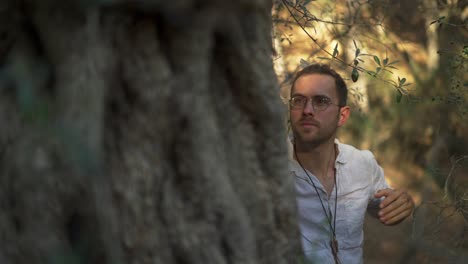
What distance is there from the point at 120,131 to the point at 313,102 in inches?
91.5

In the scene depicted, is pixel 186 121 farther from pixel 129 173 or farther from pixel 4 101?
pixel 4 101

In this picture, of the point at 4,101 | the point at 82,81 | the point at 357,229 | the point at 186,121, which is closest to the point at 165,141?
the point at 186,121

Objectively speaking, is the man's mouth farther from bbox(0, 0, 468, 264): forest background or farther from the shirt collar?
bbox(0, 0, 468, 264): forest background

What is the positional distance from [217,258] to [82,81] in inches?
23.8

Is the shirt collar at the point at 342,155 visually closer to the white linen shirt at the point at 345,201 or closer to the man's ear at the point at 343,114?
the white linen shirt at the point at 345,201

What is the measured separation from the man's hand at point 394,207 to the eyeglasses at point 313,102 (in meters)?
0.68

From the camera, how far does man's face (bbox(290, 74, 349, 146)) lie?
3684 millimetres

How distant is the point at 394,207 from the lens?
329 cm

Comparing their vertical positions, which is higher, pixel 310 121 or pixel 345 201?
pixel 310 121

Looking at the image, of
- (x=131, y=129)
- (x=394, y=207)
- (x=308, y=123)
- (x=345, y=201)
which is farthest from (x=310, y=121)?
(x=131, y=129)

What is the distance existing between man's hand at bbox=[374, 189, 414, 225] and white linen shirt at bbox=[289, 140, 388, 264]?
38 centimetres

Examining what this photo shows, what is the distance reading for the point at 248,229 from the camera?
69.8 inches

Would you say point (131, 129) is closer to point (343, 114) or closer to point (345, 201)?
point (345, 201)

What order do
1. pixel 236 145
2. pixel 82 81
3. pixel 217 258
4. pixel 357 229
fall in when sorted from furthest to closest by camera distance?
pixel 357 229, pixel 236 145, pixel 217 258, pixel 82 81
